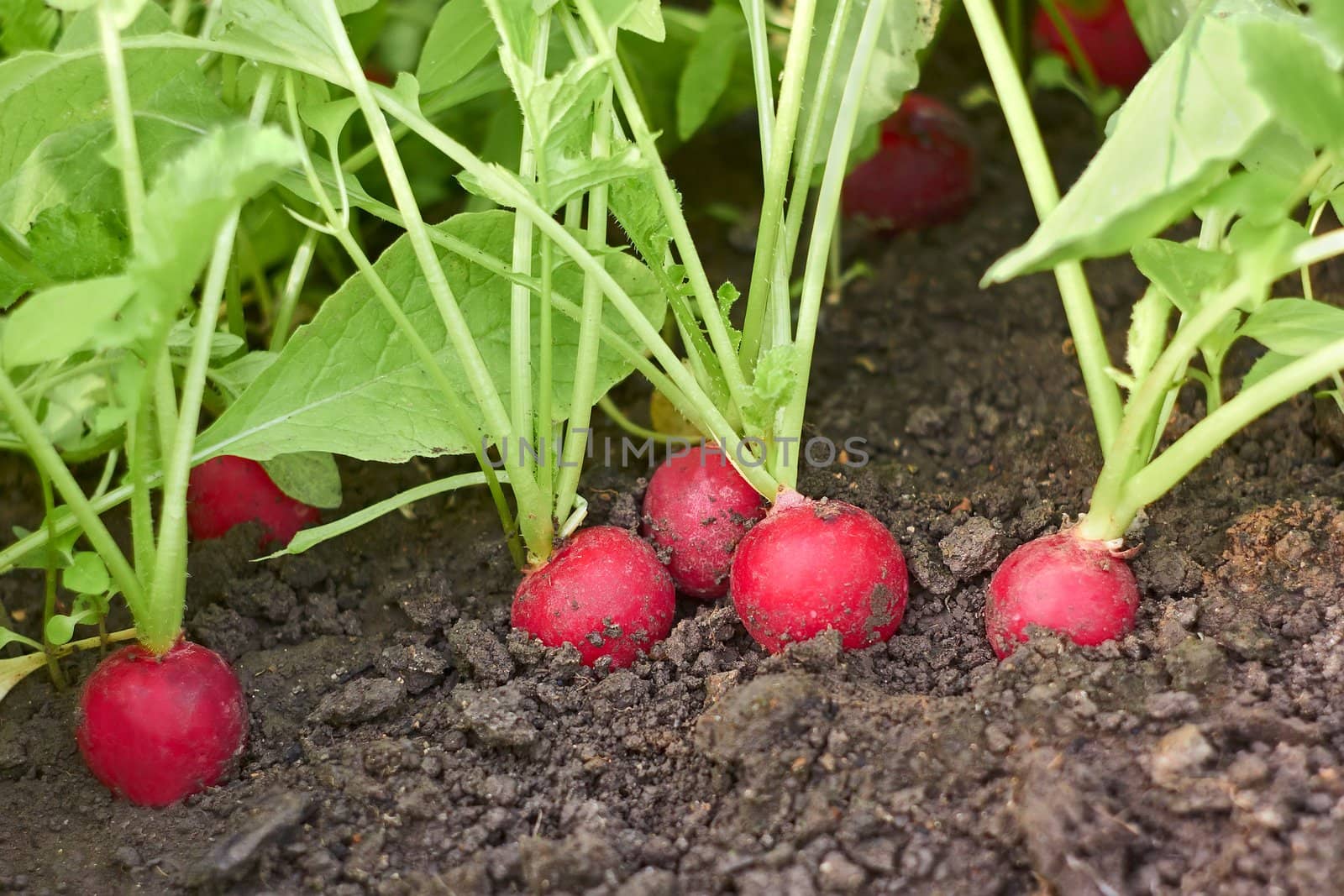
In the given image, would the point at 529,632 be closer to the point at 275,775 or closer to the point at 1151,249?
the point at 275,775

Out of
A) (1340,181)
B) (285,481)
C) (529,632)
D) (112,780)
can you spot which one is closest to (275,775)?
(112,780)

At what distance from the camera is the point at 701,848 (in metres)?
0.86

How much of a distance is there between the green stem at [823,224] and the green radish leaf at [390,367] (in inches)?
6.2

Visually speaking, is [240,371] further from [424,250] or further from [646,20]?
[646,20]

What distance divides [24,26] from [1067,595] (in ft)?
3.80

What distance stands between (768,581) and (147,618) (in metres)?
0.52

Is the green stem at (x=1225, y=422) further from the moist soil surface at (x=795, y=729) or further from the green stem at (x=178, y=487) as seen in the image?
the green stem at (x=178, y=487)

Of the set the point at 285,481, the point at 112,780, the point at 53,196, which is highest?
the point at 53,196

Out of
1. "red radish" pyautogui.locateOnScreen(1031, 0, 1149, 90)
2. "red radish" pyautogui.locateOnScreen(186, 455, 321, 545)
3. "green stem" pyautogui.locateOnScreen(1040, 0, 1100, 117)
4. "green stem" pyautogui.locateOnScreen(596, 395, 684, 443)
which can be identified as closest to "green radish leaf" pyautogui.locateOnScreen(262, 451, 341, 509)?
"red radish" pyautogui.locateOnScreen(186, 455, 321, 545)

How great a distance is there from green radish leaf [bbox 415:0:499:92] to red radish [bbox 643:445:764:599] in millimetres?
444

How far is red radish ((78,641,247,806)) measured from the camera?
975 millimetres

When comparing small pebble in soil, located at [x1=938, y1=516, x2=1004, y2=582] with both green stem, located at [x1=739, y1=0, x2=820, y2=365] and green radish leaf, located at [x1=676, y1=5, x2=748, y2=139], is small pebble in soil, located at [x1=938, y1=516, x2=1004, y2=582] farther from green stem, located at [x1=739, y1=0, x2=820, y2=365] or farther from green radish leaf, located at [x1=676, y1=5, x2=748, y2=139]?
green radish leaf, located at [x1=676, y1=5, x2=748, y2=139]

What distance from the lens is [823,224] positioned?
1.09m

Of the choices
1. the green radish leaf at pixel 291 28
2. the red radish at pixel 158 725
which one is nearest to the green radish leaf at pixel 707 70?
the green radish leaf at pixel 291 28
